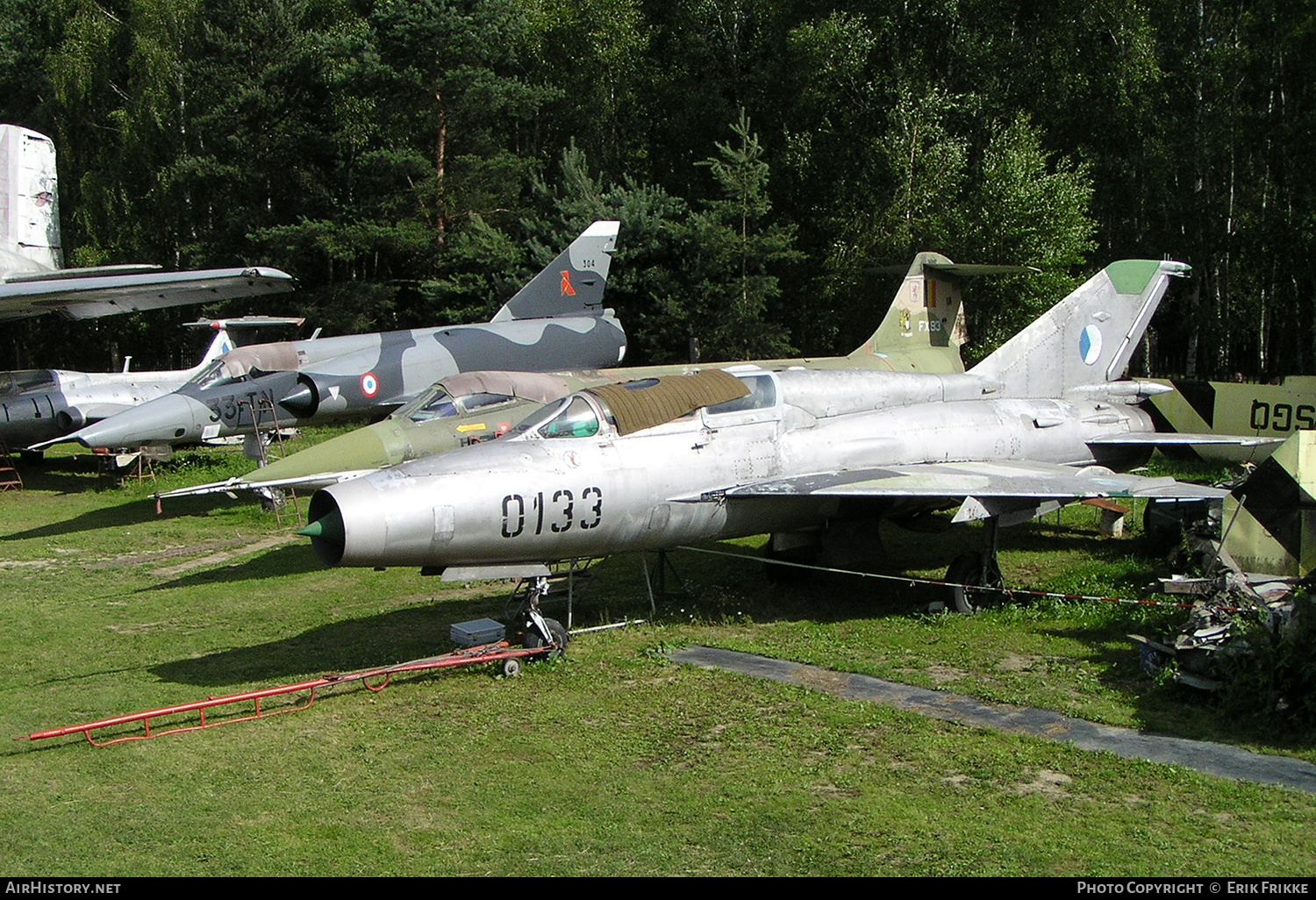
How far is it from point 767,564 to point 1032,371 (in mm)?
4388

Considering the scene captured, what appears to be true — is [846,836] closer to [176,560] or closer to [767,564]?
[767,564]

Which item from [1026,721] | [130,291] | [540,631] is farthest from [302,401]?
[1026,721]

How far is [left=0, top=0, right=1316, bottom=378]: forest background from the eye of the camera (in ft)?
99.3

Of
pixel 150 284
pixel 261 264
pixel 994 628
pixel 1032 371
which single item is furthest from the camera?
pixel 261 264

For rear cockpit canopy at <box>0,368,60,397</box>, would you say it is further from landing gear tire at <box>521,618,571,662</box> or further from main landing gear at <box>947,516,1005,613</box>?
main landing gear at <box>947,516,1005,613</box>

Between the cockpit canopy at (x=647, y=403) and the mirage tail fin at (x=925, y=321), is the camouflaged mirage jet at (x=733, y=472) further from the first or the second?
the mirage tail fin at (x=925, y=321)

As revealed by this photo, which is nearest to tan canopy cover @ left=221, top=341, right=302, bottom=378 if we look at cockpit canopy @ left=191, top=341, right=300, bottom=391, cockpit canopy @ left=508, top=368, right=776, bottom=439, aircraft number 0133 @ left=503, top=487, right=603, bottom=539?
cockpit canopy @ left=191, top=341, right=300, bottom=391

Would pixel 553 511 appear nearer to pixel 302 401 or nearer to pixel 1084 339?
pixel 1084 339

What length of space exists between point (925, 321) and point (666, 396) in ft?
28.6

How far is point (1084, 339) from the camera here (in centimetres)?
1442

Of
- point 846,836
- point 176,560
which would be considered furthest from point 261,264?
point 846,836

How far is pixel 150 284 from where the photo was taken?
22.2 metres

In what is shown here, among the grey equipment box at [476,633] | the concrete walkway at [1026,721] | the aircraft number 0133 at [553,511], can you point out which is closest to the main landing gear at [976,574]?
the concrete walkway at [1026,721]

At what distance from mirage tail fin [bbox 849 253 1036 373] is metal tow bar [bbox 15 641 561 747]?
9361 mm
